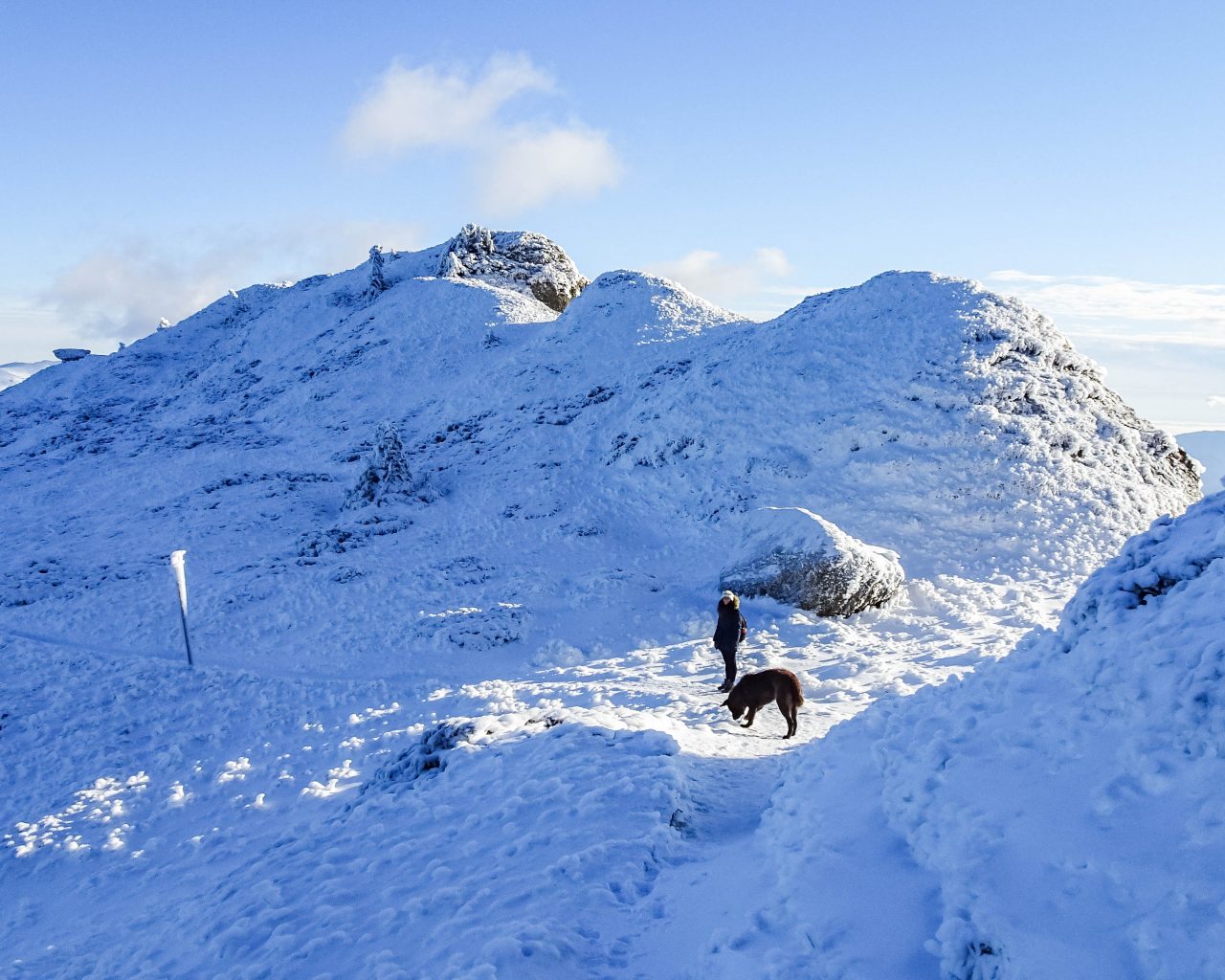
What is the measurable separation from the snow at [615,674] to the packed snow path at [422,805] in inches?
2.5

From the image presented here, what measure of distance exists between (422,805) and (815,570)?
35.6 feet

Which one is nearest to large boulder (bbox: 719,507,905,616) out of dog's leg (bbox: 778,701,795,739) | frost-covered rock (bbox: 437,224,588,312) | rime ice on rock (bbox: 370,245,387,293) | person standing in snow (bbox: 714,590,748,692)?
person standing in snow (bbox: 714,590,748,692)

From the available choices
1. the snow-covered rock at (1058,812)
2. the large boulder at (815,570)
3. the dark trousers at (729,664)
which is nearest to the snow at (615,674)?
the snow-covered rock at (1058,812)

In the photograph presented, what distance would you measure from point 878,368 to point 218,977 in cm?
2544

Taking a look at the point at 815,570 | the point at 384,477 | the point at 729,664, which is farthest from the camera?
the point at 384,477

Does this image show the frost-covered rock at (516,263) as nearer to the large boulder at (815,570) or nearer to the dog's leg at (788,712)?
the large boulder at (815,570)

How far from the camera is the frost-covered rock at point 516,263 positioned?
188 feet

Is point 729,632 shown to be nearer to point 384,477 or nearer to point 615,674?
point 615,674

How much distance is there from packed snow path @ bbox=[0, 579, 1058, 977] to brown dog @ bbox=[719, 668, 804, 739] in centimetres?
44

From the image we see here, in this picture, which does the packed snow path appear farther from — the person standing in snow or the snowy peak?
the snowy peak

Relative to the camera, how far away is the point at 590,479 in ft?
94.6

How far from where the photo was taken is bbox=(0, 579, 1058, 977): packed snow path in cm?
661

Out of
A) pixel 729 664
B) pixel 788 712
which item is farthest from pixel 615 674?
pixel 788 712

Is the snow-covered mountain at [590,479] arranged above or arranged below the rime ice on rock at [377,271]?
below
